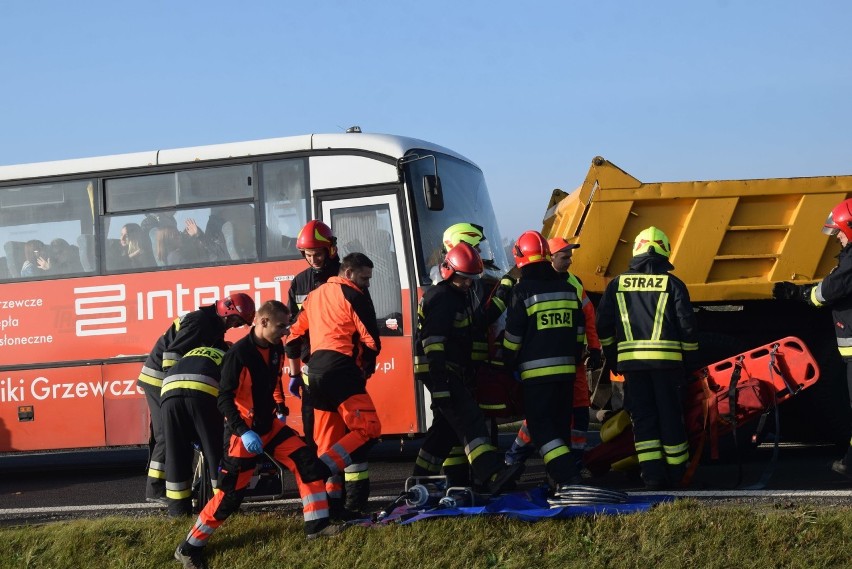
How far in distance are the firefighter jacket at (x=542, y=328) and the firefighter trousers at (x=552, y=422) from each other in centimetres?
6

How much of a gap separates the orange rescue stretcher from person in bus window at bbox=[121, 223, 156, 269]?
495cm

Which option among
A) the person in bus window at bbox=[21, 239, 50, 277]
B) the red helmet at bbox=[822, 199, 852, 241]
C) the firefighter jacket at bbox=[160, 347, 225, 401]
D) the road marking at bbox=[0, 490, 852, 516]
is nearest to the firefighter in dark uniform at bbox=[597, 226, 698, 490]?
the road marking at bbox=[0, 490, 852, 516]

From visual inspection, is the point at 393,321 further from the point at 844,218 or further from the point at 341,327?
the point at 844,218

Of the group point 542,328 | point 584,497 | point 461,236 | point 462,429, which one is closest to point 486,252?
point 461,236

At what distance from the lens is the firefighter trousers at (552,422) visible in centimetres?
748

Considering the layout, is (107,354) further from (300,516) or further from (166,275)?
(300,516)

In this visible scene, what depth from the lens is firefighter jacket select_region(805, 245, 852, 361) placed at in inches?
313

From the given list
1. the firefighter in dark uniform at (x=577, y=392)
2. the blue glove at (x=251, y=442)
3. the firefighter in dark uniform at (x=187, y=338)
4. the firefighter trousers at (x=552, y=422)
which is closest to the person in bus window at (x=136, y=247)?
the firefighter in dark uniform at (x=187, y=338)

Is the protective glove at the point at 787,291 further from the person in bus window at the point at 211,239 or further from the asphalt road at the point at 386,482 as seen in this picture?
the person in bus window at the point at 211,239

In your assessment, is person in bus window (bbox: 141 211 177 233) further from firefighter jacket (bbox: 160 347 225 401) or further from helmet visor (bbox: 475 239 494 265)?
firefighter jacket (bbox: 160 347 225 401)

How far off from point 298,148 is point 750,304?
4591mm

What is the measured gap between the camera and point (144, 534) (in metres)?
6.93

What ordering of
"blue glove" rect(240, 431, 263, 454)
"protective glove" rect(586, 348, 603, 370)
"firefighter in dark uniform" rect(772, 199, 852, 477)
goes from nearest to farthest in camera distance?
"blue glove" rect(240, 431, 263, 454) < "firefighter in dark uniform" rect(772, 199, 852, 477) < "protective glove" rect(586, 348, 603, 370)

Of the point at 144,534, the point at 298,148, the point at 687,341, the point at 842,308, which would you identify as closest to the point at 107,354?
the point at 298,148
